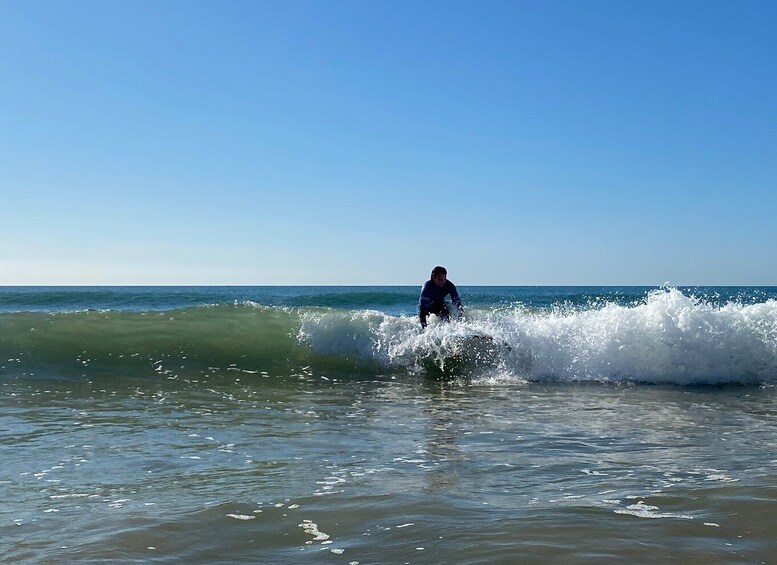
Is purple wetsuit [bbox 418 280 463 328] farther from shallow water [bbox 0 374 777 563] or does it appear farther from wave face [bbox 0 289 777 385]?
shallow water [bbox 0 374 777 563]

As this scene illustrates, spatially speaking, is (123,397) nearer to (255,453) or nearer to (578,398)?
(255,453)

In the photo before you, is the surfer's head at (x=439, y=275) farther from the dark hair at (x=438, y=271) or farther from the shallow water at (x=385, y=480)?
the shallow water at (x=385, y=480)

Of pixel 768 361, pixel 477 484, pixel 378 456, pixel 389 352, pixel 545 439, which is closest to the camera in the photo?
pixel 477 484

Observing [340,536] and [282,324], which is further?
[282,324]

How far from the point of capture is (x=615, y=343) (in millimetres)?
14141

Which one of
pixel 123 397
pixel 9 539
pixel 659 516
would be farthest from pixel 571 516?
pixel 123 397

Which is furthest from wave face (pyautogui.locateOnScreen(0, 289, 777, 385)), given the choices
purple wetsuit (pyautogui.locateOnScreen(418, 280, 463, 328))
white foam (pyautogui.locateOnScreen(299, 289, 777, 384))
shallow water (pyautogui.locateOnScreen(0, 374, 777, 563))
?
shallow water (pyautogui.locateOnScreen(0, 374, 777, 563))

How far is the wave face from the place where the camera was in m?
13.7

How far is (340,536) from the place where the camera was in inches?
164

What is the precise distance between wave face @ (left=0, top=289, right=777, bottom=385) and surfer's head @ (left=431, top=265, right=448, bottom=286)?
81 cm

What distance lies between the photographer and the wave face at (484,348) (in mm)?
13656

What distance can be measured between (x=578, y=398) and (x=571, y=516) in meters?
6.54

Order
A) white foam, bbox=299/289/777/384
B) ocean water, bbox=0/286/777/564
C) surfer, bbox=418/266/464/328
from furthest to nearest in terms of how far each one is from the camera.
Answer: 1. surfer, bbox=418/266/464/328
2. white foam, bbox=299/289/777/384
3. ocean water, bbox=0/286/777/564

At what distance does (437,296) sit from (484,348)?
1380mm
